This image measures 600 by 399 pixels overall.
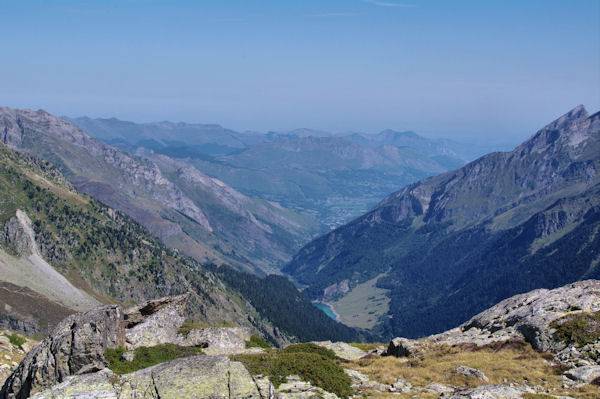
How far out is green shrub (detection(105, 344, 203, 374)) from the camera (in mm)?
39750

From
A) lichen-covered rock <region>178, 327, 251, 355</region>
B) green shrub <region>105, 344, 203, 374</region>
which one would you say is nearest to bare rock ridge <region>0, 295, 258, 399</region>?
green shrub <region>105, 344, 203, 374</region>

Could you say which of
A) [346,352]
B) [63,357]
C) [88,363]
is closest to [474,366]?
[346,352]

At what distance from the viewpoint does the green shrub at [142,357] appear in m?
39.8

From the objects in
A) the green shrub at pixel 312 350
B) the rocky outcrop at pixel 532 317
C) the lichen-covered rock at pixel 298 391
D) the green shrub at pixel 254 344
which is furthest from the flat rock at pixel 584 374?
the green shrub at pixel 254 344

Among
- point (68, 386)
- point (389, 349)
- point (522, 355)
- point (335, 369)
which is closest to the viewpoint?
point (68, 386)

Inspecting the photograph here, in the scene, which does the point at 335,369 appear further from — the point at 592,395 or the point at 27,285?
the point at 27,285

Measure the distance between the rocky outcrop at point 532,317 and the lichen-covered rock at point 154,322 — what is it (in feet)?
116

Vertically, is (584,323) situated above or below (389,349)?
above

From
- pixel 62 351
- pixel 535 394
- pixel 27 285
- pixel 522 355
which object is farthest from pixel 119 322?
pixel 27 285

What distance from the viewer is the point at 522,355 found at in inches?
1732

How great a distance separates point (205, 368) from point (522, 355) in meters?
32.1

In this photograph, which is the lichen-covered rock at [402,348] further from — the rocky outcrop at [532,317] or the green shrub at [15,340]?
the green shrub at [15,340]

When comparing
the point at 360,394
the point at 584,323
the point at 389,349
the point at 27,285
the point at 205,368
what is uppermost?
the point at 584,323

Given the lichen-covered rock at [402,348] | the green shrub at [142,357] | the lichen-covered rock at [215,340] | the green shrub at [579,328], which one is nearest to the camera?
the green shrub at [142,357]
